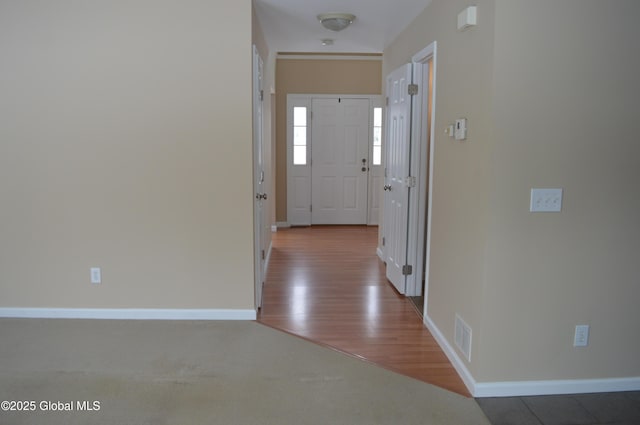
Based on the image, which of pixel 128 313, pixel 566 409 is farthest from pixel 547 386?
pixel 128 313

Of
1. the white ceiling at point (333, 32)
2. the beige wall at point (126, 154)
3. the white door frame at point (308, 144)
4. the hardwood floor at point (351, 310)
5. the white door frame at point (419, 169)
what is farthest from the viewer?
the white door frame at point (308, 144)

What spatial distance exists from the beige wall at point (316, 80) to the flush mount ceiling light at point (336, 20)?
3250mm

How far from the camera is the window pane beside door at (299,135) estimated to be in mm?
7559

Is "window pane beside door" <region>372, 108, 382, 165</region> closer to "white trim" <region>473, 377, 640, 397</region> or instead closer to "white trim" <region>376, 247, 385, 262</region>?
"white trim" <region>376, 247, 385, 262</region>

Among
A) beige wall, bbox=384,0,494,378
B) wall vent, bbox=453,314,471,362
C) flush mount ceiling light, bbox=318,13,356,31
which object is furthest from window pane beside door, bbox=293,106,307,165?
wall vent, bbox=453,314,471,362

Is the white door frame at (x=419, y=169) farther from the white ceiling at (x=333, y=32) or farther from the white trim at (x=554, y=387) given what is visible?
the white trim at (x=554, y=387)

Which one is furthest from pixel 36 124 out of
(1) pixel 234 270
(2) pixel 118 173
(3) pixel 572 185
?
(3) pixel 572 185

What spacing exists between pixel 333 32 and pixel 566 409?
3.86 meters

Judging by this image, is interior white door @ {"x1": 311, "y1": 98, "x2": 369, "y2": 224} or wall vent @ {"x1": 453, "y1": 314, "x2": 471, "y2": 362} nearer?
wall vent @ {"x1": 453, "y1": 314, "x2": 471, "y2": 362}

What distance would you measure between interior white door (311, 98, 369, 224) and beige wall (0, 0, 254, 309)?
421cm

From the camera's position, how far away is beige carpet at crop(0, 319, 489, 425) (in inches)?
93.5

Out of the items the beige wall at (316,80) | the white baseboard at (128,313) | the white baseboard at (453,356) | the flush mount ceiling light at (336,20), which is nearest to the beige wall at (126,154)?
the white baseboard at (128,313)

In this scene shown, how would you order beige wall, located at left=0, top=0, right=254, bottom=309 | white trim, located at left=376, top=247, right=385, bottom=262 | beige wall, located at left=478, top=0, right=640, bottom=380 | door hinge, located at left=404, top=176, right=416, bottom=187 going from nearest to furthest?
beige wall, located at left=478, top=0, right=640, bottom=380 → beige wall, located at left=0, top=0, right=254, bottom=309 → door hinge, located at left=404, top=176, right=416, bottom=187 → white trim, located at left=376, top=247, right=385, bottom=262

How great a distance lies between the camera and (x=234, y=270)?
362 cm
